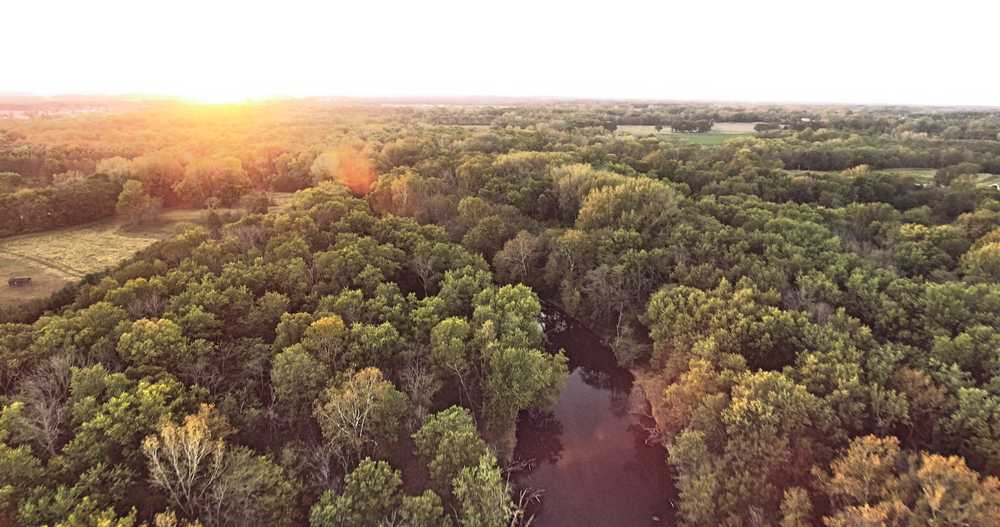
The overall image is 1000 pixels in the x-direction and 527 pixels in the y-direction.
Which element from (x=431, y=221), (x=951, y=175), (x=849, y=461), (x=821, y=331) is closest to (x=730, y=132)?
(x=951, y=175)

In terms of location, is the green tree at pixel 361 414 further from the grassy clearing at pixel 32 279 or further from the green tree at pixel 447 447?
the grassy clearing at pixel 32 279

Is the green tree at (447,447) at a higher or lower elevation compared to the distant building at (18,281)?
lower

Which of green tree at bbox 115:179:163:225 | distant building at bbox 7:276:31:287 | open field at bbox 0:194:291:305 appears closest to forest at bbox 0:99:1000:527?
open field at bbox 0:194:291:305

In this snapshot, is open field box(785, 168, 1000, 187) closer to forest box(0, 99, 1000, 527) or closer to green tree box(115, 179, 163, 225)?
forest box(0, 99, 1000, 527)

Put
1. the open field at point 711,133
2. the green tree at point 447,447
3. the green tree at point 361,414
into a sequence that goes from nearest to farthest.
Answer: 1. the green tree at point 447,447
2. the green tree at point 361,414
3. the open field at point 711,133

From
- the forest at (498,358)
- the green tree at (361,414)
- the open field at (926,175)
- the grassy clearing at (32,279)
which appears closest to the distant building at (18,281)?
the grassy clearing at (32,279)

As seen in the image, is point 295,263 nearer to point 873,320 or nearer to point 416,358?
point 416,358

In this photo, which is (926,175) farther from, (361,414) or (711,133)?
(361,414)
